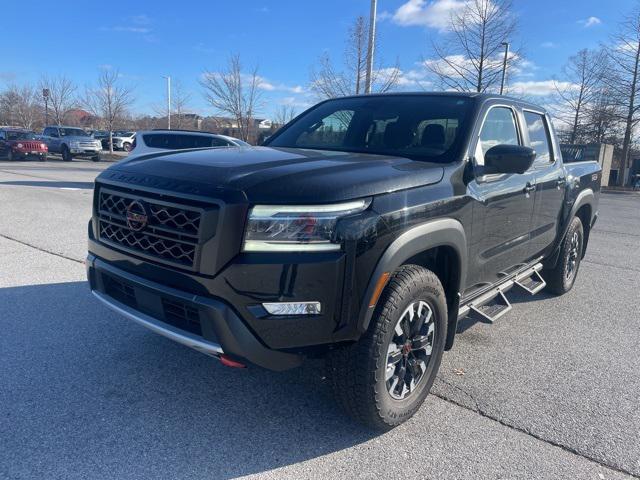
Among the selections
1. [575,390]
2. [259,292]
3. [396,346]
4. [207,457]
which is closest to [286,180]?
[259,292]

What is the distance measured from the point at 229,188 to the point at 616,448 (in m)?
2.48

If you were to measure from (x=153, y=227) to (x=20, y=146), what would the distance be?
1104 inches

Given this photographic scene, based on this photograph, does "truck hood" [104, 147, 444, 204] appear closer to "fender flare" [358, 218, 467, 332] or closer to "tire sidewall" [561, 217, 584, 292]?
"fender flare" [358, 218, 467, 332]

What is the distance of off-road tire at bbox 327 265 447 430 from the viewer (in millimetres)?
2539

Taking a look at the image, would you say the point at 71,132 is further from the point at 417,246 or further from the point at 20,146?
the point at 417,246

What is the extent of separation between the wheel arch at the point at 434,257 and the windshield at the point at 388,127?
0.56 metres

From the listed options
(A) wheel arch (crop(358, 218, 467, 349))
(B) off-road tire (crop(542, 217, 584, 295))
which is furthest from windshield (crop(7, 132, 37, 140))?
(A) wheel arch (crop(358, 218, 467, 349))

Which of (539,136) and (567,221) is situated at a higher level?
(539,136)

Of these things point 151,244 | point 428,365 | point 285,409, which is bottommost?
point 285,409

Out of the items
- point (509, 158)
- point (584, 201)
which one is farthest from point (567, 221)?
A: point (509, 158)

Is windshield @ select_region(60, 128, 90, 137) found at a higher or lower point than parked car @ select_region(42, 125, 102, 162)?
higher

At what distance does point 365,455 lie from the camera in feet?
8.57

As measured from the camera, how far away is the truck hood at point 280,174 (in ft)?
7.73

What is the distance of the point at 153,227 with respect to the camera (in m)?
2.58
